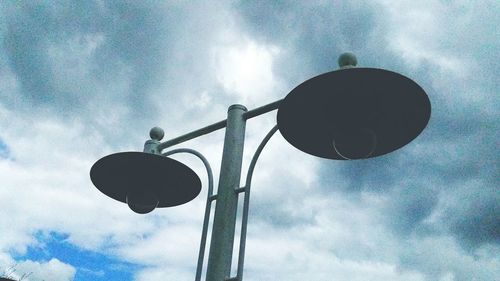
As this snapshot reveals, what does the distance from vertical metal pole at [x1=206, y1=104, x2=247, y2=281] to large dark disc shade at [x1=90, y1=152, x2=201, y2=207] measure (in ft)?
2.77

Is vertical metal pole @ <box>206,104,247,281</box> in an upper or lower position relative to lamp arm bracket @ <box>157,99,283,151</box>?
lower

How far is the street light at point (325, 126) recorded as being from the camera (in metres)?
3.46

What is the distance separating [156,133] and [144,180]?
2.07ft

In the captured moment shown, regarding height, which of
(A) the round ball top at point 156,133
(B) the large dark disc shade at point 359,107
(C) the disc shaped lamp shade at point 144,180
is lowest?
(C) the disc shaped lamp shade at point 144,180

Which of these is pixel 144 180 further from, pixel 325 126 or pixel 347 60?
pixel 347 60

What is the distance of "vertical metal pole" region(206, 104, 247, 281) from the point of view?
3432 millimetres

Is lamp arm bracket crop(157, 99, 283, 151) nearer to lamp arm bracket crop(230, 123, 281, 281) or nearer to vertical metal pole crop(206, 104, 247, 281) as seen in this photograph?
vertical metal pole crop(206, 104, 247, 281)

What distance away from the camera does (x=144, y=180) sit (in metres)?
4.75

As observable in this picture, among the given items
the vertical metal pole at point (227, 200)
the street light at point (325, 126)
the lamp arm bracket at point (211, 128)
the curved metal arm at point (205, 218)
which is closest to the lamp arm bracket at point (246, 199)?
the street light at point (325, 126)

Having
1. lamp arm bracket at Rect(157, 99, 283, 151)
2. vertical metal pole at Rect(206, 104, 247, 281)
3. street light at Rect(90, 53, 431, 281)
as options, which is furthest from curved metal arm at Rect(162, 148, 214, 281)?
lamp arm bracket at Rect(157, 99, 283, 151)

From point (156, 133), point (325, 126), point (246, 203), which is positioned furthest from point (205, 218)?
point (156, 133)

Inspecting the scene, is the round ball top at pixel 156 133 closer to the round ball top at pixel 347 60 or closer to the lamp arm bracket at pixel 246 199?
the lamp arm bracket at pixel 246 199

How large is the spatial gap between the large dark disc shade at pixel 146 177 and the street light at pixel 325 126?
29 millimetres

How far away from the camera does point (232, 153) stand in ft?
13.1
